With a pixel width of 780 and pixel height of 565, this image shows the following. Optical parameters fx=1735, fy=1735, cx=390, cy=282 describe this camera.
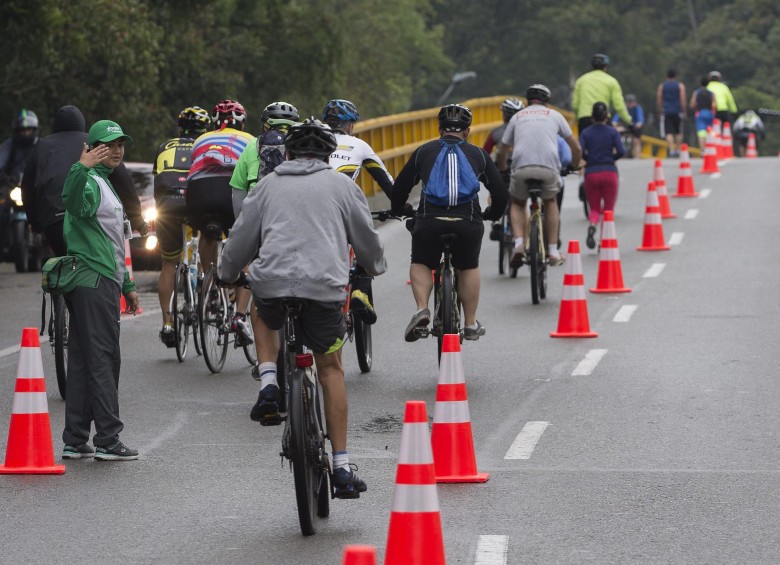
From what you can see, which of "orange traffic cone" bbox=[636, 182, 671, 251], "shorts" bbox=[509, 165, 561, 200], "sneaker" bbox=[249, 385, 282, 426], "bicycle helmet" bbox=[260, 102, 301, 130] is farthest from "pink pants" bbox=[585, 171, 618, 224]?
"sneaker" bbox=[249, 385, 282, 426]

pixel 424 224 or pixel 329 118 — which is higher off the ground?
pixel 329 118

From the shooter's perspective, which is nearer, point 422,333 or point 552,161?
point 422,333

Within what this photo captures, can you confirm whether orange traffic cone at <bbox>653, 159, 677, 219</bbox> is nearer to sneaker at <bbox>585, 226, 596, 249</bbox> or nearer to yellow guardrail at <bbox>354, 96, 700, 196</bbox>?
yellow guardrail at <bbox>354, 96, 700, 196</bbox>

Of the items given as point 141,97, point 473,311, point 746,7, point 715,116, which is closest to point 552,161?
point 473,311

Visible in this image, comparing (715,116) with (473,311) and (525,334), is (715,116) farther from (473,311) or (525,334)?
(473,311)

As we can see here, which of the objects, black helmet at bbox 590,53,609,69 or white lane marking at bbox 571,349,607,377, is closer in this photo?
white lane marking at bbox 571,349,607,377

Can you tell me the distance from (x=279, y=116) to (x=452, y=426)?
305 centimetres

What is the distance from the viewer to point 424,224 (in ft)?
38.3

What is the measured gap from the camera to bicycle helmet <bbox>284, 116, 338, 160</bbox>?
750cm

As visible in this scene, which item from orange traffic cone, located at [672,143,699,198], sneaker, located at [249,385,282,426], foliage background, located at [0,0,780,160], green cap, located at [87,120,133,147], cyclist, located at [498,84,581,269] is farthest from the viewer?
orange traffic cone, located at [672,143,699,198]

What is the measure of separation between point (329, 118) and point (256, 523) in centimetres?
441

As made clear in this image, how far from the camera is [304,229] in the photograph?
24.1 feet

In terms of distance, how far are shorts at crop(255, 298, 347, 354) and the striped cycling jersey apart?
177 inches

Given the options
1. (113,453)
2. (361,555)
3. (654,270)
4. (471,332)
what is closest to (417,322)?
(471,332)
